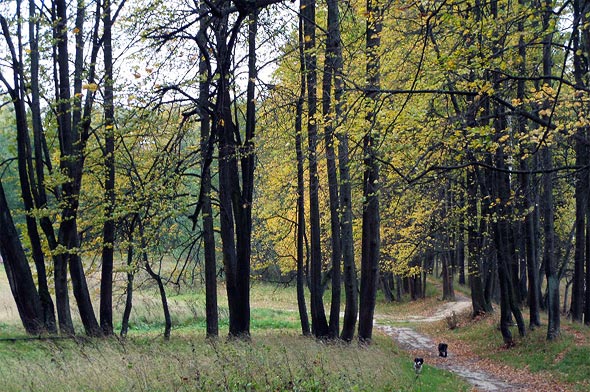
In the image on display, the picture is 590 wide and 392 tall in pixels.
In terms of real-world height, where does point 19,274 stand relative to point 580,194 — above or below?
below

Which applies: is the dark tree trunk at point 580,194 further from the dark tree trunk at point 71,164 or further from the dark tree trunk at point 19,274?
the dark tree trunk at point 19,274

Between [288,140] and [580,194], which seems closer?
[288,140]

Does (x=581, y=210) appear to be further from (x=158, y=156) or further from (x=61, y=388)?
(x=61, y=388)

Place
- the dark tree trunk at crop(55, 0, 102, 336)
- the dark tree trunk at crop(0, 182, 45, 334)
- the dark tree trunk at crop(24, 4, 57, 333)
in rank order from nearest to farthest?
the dark tree trunk at crop(55, 0, 102, 336) < the dark tree trunk at crop(0, 182, 45, 334) < the dark tree trunk at crop(24, 4, 57, 333)

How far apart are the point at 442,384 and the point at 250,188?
5883 millimetres

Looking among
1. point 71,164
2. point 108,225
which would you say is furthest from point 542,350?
point 71,164

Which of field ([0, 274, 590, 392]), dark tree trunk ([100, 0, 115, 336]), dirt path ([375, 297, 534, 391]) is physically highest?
dark tree trunk ([100, 0, 115, 336])

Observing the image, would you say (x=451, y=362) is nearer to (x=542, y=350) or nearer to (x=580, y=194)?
(x=542, y=350)

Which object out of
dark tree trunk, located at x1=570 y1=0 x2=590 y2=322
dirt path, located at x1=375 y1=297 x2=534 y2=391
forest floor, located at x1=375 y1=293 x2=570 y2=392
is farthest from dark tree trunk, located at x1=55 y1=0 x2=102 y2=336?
dark tree trunk, located at x1=570 y1=0 x2=590 y2=322

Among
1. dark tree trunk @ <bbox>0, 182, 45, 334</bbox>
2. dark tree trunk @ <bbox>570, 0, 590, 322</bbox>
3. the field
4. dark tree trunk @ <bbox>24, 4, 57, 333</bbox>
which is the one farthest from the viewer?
dark tree trunk @ <bbox>24, 4, 57, 333</bbox>

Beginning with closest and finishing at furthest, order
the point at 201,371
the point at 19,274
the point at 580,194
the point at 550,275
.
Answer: the point at 201,371 → the point at 19,274 → the point at 550,275 → the point at 580,194

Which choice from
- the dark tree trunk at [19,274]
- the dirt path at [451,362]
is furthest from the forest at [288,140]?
the dirt path at [451,362]

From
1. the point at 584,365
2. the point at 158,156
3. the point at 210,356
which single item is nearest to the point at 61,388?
the point at 210,356

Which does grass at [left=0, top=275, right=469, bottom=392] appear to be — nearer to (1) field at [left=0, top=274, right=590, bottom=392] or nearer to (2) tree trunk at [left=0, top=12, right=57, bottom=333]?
(1) field at [left=0, top=274, right=590, bottom=392]
